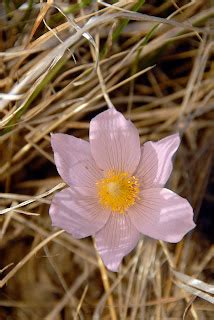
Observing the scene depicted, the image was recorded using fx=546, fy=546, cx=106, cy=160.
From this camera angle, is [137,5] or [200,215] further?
[200,215]

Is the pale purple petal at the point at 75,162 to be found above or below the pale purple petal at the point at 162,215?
above

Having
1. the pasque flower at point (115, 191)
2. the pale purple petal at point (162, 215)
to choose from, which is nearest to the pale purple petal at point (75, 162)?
the pasque flower at point (115, 191)

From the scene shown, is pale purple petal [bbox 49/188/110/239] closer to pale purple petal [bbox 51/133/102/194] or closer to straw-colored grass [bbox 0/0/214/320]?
pale purple petal [bbox 51/133/102/194]

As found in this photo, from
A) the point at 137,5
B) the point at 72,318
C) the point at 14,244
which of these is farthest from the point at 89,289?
the point at 137,5

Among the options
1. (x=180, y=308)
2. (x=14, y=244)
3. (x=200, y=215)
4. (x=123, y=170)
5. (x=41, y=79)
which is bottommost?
(x=180, y=308)

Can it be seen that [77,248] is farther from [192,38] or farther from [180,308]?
[192,38]

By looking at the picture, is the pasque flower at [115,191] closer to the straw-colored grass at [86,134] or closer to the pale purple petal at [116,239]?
the pale purple petal at [116,239]

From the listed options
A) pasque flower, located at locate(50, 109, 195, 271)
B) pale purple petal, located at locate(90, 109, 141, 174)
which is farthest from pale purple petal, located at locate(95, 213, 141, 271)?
pale purple petal, located at locate(90, 109, 141, 174)
